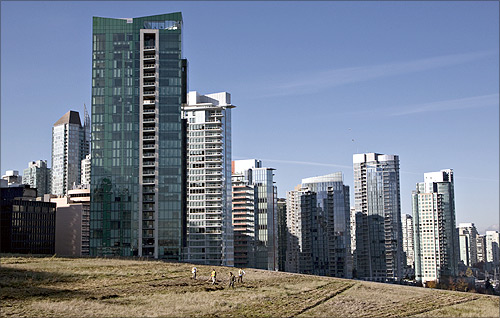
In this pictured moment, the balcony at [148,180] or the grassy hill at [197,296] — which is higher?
the balcony at [148,180]

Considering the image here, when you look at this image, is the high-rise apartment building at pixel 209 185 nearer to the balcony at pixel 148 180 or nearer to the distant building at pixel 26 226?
the distant building at pixel 26 226

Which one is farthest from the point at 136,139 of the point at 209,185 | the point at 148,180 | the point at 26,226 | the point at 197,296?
the point at 197,296

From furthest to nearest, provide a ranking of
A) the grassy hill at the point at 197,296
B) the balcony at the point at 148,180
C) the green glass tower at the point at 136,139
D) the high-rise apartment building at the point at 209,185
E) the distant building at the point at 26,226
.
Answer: the high-rise apartment building at the point at 209,185 < the distant building at the point at 26,226 < the balcony at the point at 148,180 < the green glass tower at the point at 136,139 < the grassy hill at the point at 197,296

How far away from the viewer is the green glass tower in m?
141

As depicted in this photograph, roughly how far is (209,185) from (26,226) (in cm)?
5669

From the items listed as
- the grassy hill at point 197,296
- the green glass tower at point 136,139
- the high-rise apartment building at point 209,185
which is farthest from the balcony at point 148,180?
the grassy hill at point 197,296

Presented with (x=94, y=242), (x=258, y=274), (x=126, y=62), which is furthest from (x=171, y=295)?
(x=126, y=62)

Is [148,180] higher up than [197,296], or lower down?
higher up

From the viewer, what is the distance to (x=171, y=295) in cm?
6019

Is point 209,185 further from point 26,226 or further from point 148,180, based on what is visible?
point 26,226

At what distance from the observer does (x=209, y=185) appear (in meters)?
197

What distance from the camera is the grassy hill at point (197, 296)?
52.8 metres

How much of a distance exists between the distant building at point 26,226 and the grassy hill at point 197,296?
106990 mm

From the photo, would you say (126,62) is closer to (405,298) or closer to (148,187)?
(148,187)
